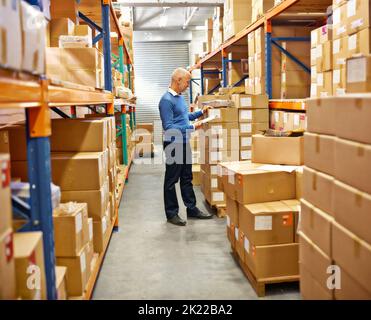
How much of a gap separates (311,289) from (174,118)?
3269mm

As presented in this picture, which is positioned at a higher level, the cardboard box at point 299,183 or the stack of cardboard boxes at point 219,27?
the stack of cardboard boxes at point 219,27

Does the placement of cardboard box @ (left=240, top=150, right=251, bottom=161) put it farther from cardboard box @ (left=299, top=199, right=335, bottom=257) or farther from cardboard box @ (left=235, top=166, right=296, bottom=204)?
cardboard box @ (left=299, top=199, right=335, bottom=257)

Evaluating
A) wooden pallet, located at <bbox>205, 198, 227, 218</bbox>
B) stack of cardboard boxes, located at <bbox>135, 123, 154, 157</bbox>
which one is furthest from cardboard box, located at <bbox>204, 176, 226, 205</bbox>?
stack of cardboard boxes, located at <bbox>135, 123, 154, 157</bbox>

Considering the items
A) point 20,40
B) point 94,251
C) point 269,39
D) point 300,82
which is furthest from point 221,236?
point 20,40

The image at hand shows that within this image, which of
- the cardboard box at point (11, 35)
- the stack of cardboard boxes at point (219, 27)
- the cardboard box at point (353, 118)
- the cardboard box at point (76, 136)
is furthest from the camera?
the stack of cardboard boxes at point (219, 27)

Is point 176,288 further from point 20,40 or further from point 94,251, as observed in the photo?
point 20,40

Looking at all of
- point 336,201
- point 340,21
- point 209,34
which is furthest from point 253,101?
point 209,34

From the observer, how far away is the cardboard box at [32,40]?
176cm

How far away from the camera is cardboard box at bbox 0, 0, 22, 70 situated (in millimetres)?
1535

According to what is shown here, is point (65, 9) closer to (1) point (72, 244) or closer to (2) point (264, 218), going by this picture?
(1) point (72, 244)

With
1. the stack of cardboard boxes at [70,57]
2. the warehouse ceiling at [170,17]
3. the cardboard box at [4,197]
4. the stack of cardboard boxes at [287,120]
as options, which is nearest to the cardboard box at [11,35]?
the cardboard box at [4,197]

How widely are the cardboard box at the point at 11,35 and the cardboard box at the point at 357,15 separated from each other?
7.96 ft

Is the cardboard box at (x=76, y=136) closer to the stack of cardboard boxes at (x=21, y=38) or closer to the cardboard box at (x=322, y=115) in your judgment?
the stack of cardboard boxes at (x=21, y=38)

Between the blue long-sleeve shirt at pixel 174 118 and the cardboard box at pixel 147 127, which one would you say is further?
the cardboard box at pixel 147 127
